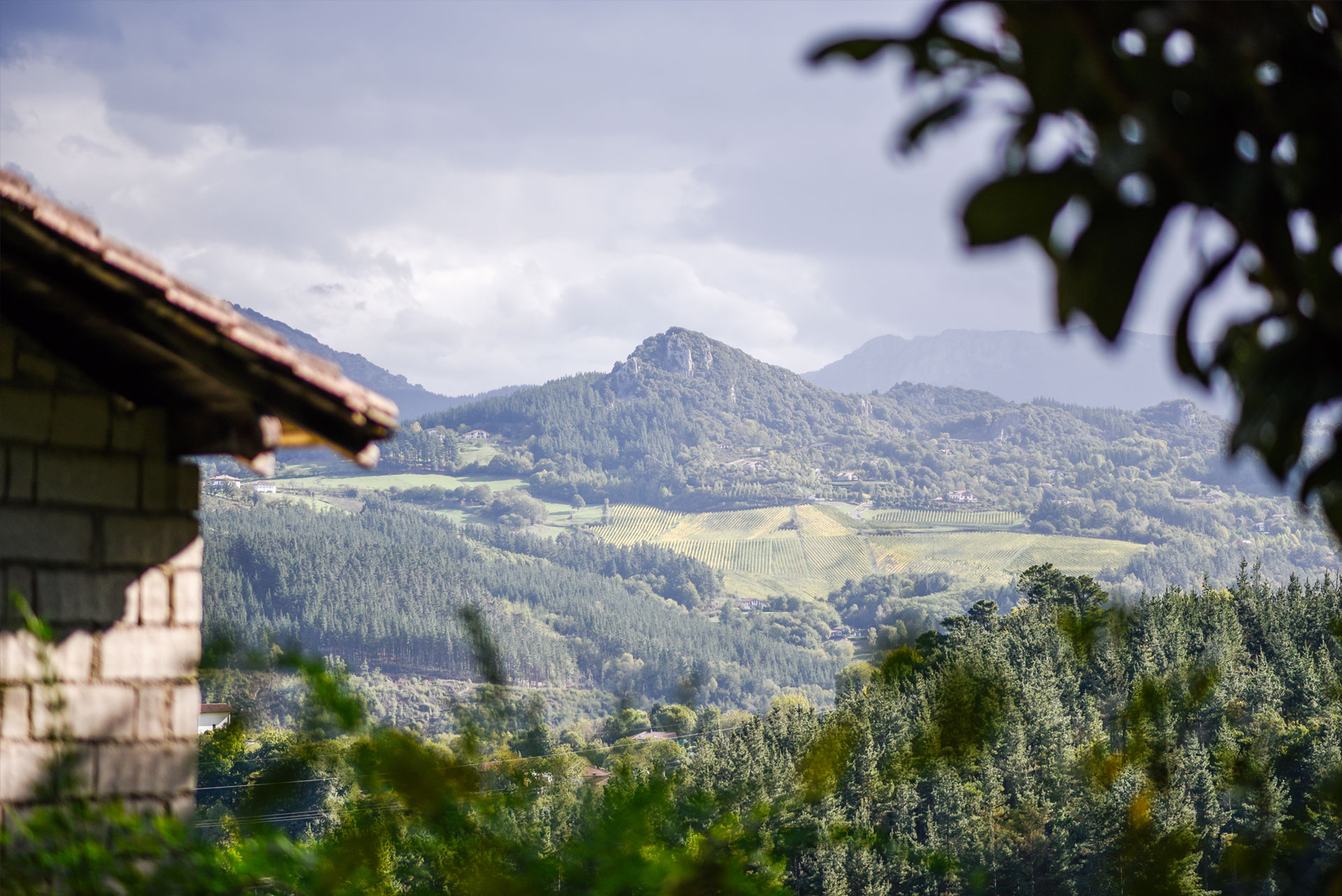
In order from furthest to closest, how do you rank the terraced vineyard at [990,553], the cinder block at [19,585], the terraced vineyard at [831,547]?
the terraced vineyard at [831,547], the terraced vineyard at [990,553], the cinder block at [19,585]

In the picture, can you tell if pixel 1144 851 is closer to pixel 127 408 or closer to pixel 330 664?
pixel 330 664

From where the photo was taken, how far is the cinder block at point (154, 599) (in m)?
2.49

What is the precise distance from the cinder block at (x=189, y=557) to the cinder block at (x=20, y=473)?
359 mm

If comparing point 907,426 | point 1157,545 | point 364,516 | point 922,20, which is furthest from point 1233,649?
point 907,426

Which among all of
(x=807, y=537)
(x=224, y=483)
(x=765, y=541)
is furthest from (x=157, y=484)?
(x=765, y=541)

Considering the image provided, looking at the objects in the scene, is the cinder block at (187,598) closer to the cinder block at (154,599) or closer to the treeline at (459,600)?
the cinder block at (154,599)

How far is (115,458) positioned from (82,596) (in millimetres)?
330

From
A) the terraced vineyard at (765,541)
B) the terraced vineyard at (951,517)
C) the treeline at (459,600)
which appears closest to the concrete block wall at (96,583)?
the treeline at (459,600)

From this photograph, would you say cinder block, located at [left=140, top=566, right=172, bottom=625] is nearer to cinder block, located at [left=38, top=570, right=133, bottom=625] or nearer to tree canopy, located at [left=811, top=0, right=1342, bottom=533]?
cinder block, located at [left=38, top=570, right=133, bottom=625]

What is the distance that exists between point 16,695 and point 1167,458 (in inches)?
5709

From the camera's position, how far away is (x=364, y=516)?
10981 centimetres

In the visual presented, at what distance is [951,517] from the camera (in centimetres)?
12319

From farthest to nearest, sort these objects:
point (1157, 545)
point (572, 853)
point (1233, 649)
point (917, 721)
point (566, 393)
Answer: point (566, 393) → point (1157, 545) → point (1233, 649) → point (917, 721) → point (572, 853)

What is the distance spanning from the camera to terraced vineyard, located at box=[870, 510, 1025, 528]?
392ft
